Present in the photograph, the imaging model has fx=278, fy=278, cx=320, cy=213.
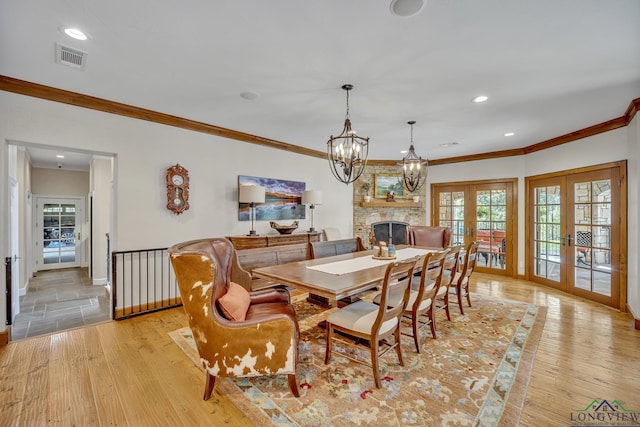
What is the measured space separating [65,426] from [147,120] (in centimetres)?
336

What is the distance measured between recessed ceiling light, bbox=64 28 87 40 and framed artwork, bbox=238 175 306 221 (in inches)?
108

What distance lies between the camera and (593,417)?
1879 millimetres

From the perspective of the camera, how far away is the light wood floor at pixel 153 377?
1890mm

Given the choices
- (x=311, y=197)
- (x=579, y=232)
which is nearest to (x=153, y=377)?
(x=311, y=197)

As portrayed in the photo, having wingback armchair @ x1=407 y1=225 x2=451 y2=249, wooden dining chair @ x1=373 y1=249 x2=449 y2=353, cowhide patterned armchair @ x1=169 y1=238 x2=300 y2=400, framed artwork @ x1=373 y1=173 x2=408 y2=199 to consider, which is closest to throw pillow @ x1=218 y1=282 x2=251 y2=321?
cowhide patterned armchair @ x1=169 y1=238 x2=300 y2=400

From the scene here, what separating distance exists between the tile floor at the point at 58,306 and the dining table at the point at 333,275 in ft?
8.97

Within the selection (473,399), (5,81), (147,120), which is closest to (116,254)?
(147,120)

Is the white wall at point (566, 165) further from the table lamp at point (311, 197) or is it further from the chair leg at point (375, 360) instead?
the chair leg at point (375, 360)

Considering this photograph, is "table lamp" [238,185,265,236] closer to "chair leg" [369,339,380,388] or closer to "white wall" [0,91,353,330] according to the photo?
"white wall" [0,91,353,330]

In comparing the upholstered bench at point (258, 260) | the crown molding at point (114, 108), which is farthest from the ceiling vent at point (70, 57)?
the upholstered bench at point (258, 260)

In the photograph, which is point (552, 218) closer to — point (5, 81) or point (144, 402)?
point (144, 402)

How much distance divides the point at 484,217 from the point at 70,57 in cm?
718

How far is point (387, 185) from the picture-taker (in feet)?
23.2

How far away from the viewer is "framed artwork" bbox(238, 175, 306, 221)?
16.0 feet
